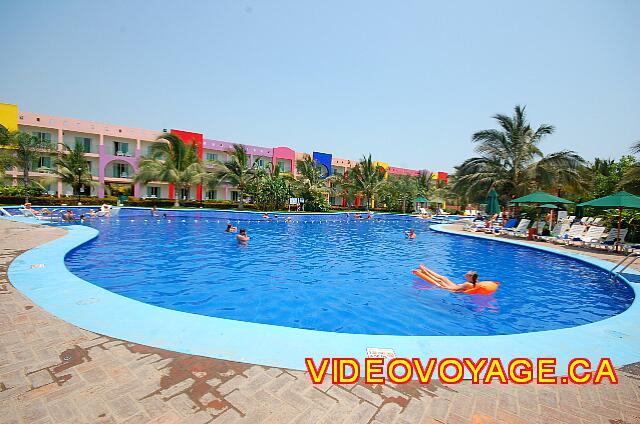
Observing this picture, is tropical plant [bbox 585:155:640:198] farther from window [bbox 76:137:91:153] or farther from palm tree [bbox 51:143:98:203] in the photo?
window [bbox 76:137:91:153]

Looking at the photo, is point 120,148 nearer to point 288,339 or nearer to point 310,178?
point 310,178

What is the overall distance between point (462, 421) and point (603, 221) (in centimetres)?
1971

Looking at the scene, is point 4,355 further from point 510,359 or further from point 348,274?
point 348,274

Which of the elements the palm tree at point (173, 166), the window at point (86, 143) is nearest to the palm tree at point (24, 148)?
the window at point (86, 143)

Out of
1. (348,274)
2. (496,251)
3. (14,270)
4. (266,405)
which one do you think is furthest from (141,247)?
(496,251)

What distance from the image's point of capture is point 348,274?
29.7 ft

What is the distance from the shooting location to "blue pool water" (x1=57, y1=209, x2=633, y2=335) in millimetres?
5902

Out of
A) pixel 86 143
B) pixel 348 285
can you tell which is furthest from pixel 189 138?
pixel 348 285

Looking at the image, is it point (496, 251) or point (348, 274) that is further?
point (496, 251)

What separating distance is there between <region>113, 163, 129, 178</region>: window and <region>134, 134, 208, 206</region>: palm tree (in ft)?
24.2

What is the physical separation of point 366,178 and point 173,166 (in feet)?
73.2

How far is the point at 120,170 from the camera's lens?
36625mm

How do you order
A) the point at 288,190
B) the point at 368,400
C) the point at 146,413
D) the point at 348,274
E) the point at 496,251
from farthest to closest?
1. the point at 288,190
2. the point at 496,251
3. the point at 348,274
4. the point at 368,400
5. the point at 146,413

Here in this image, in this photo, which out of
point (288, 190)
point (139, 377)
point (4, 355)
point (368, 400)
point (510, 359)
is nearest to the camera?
point (368, 400)
